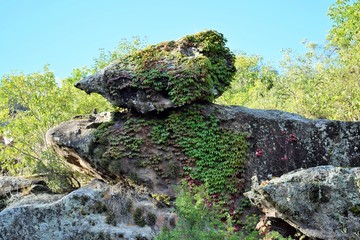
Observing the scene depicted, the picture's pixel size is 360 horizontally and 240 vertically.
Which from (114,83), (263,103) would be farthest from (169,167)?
(263,103)

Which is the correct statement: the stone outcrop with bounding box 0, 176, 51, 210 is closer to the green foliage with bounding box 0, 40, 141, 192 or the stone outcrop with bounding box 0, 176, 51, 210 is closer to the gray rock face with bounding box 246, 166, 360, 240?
the green foliage with bounding box 0, 40, 141, 192

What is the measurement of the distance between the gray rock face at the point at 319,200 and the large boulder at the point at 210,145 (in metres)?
3.31

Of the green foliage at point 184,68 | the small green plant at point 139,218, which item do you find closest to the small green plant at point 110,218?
the small green plant at point 139,218

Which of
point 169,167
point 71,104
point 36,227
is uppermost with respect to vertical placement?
point 71,104

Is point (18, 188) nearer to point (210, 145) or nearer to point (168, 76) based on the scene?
point (168, 76)

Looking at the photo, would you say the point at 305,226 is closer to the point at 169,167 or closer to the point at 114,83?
the point at 169,167

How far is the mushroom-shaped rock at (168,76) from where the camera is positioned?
1454cm

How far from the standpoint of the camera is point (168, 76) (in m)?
14.6

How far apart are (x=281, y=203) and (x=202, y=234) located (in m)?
2.96

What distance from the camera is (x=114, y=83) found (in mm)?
15211

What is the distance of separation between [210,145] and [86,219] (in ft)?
15.0

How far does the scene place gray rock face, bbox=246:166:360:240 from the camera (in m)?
10.2

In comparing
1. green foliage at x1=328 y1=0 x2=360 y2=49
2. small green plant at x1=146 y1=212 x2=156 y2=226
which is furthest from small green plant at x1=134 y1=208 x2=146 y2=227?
green foliage at x1=328 y1=0 x2=360 y2=49

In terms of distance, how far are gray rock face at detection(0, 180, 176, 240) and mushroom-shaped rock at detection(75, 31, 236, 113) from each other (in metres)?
3.52
